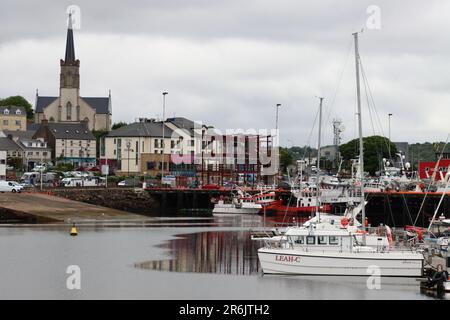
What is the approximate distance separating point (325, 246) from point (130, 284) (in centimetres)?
1098

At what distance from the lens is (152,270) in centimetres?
5834

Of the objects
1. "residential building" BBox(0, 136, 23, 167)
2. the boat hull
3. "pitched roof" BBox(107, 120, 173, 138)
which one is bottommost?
the boat hull

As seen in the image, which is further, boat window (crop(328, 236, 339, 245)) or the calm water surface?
boat window (crop(328, 236, 339, 245))

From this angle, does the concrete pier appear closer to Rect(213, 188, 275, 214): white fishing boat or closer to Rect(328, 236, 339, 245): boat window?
Rect(213, 188, 275, 214): white fishing boat

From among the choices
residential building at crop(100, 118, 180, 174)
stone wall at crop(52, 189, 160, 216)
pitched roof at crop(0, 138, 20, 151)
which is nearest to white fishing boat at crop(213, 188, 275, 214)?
stone wall at crop(52, 189, 160, 216)

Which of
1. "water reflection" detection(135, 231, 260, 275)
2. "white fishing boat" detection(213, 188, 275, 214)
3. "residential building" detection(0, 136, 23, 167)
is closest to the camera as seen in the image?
"water reflection" detection(135, 231, 260, 275)

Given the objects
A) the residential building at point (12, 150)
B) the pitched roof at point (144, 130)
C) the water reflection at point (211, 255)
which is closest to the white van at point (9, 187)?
the water reflection at point (211, 255)

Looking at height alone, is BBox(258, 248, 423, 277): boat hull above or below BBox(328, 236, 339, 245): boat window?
below

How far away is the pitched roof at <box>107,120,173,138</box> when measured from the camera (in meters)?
182

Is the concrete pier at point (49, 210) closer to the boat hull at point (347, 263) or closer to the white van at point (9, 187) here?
the white van at point (9, 187)

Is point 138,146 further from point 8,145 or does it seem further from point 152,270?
point 152,270

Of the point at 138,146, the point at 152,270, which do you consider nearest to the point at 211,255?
the point at 152,270

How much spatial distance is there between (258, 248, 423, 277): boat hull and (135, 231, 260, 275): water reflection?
10.8 feet
